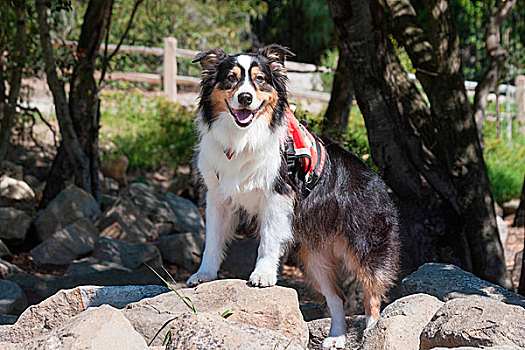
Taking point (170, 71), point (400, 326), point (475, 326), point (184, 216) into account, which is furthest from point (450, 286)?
point (170, 71)

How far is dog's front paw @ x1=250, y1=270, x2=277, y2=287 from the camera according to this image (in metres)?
3.81

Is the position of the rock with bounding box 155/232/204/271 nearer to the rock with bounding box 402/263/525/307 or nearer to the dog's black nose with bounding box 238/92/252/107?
the rock with bounding box 402/263/525/307

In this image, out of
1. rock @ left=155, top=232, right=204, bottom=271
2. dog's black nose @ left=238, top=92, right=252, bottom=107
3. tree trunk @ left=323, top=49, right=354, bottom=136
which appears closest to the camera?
dog's black nose @ left=238, top=92, right=252, bottom=107

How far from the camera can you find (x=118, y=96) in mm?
14875

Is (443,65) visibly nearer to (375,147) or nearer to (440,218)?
(375,147)

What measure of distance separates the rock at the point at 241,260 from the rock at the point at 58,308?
3.79 meters

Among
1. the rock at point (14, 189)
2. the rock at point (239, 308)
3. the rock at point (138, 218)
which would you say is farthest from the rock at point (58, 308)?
the rock at point (14, 189)

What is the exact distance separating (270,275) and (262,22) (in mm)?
17117

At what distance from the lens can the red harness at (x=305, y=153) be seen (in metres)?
4.09

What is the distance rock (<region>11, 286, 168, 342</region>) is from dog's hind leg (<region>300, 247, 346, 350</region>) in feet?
4.05

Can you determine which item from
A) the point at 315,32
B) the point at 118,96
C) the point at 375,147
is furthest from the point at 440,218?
the point at 315,32

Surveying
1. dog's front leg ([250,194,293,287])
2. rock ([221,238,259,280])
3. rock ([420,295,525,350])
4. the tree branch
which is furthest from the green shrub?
rock ([420,295,525,350])

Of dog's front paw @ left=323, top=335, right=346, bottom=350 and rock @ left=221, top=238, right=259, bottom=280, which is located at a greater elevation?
dog's front paw @ left=323, top=335, right=346, bottom=350

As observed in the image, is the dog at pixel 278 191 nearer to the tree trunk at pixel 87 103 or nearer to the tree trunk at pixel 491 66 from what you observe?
the tree trunk at pixel 491 66
